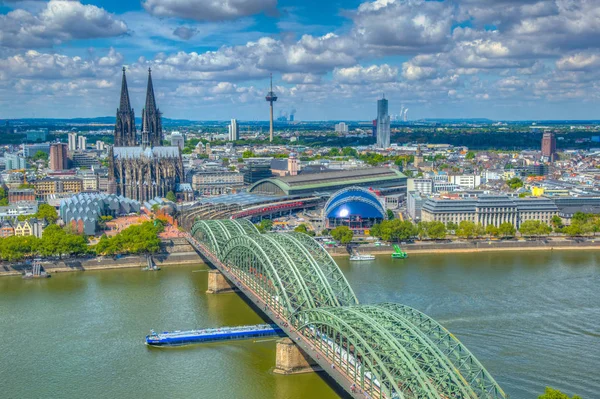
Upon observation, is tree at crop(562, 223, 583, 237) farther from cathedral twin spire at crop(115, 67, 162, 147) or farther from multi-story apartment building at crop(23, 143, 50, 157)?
multi-story apartment building at crop(23, 143, 50, 157)

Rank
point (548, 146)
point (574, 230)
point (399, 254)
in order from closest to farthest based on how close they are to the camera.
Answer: point (399, 254)
point (574, 230)
point (548, 146)

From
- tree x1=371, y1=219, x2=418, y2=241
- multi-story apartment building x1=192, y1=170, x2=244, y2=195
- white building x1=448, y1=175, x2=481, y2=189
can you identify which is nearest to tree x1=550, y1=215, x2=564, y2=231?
tree x1=371, y1=219, x2=418, y2=241

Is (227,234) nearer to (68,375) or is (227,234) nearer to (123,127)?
(68,375)

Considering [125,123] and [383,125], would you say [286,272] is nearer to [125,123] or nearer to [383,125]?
[125,123]

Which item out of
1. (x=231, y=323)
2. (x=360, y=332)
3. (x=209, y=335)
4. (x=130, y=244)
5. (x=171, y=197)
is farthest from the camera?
(x=171, y=197)

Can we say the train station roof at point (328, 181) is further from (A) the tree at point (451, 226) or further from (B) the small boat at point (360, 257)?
(B) the small boat at point (360, 257)

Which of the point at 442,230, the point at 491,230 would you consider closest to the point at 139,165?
the point at 442,230

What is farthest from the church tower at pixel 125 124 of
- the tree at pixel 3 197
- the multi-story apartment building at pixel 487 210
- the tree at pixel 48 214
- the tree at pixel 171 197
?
the multi-story apartment building at pixel 487 210
